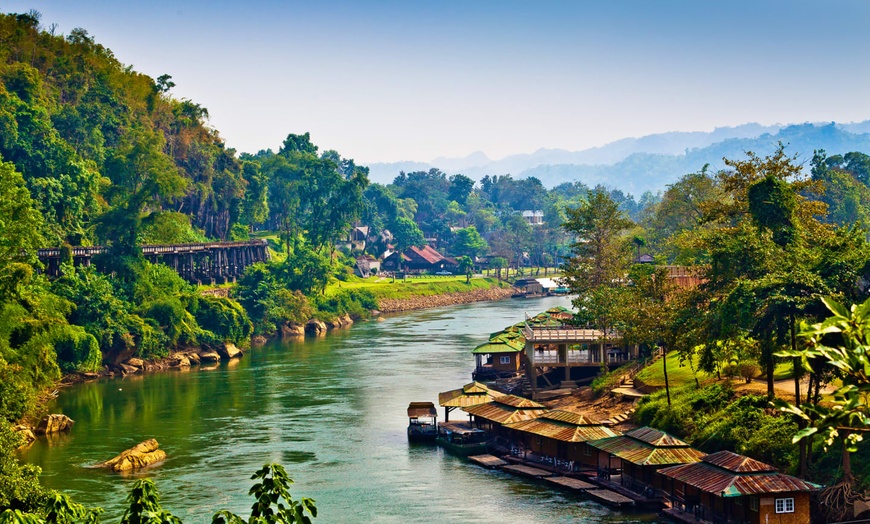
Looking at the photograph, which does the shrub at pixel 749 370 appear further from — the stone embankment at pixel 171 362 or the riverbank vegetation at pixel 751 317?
the stone embankment at pixel 171 362

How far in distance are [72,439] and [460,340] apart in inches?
1789

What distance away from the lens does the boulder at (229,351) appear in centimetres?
8944

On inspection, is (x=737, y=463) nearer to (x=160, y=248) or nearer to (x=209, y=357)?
(x=209, y=357)

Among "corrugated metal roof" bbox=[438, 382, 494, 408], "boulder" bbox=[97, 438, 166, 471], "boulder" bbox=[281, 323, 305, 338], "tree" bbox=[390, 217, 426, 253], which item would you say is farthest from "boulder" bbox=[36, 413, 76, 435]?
"tree" bbox=[390, 217, 426, 253]

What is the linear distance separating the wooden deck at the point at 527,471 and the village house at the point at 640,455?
2.08 m

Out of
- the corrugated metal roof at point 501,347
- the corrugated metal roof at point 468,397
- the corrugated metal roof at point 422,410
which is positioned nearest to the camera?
the corrugated metal roof at point 422,410

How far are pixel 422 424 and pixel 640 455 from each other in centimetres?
1560

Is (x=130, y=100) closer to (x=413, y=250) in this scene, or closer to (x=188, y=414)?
(x=413, y=250)

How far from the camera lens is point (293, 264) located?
384 ft

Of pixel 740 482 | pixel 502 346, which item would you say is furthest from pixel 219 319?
pixel 740 482

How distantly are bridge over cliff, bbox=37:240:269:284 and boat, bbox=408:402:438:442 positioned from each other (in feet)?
134

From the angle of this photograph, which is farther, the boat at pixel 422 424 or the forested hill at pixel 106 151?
the forested hill at pixel 106 151

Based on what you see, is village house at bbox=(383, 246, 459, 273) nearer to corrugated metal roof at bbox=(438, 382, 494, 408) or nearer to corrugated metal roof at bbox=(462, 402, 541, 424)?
corrugated metal roof at bbox=(438, 382, 494, 408)

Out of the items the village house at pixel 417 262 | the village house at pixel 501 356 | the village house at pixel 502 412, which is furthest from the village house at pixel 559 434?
the village house at pixel 417 262
